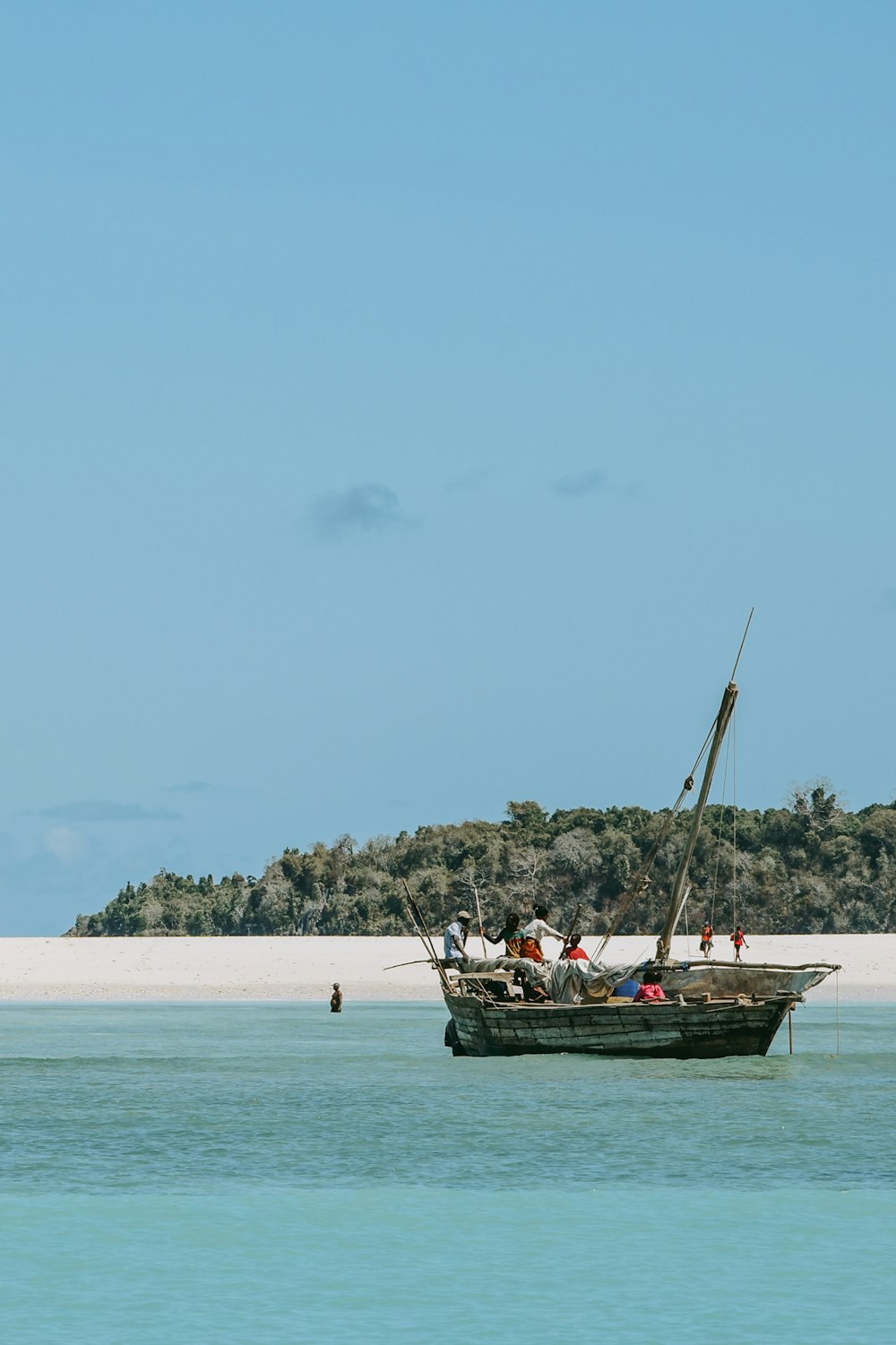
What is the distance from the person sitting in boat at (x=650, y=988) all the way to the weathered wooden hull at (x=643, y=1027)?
860 mm

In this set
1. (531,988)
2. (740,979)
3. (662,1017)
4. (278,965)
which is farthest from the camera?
(278,965)

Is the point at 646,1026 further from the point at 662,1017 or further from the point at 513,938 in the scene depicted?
the point at 513,938

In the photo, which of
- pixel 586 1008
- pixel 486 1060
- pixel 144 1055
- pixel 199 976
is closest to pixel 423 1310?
pixel 586 1008

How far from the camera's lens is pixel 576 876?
284ft

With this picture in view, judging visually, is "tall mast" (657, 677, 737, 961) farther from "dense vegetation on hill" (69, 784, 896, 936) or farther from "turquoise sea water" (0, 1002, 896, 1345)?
"dense vegetation on hill" (69, 784, 896, 936)

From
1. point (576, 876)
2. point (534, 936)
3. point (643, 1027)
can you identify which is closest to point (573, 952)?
point (534, 936)

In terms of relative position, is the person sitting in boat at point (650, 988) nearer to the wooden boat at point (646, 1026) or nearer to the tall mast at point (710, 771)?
the wooden boat at point (646, 1026)

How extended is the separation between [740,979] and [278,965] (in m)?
31.8

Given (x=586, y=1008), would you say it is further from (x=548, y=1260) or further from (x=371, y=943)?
(x=371, y=943)

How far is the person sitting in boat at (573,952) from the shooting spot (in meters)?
37.0

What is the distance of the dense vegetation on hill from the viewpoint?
81.4 m

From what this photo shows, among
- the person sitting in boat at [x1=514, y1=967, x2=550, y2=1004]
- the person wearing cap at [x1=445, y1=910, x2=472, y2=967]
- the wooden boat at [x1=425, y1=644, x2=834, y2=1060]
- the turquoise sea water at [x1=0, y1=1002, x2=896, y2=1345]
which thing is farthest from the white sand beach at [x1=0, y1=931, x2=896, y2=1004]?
the turquoise sea water at [x1=0, y1=1002, x2=896, y2=1345]

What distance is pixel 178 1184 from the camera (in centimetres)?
2409

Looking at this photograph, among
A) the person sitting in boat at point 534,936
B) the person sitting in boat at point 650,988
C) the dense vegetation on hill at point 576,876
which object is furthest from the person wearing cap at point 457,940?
the dense vegetation on hill at point 576,876
